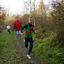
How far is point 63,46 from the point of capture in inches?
275

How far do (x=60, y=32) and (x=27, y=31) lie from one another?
1935mm

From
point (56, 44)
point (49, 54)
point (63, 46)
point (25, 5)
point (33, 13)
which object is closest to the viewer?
point (49, 54)

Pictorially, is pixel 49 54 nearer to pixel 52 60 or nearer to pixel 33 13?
pixel 52 60

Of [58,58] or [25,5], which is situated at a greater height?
[25,5]

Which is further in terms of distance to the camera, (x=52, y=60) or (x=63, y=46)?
(x=63, y=46)

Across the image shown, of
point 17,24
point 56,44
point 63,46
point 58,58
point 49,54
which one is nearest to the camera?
point 58,58

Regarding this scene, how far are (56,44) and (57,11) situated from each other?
2.19m

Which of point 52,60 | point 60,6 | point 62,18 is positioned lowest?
point 52,60

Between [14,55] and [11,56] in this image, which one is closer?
[11,56]

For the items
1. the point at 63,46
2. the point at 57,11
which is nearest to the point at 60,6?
the point at 57,11

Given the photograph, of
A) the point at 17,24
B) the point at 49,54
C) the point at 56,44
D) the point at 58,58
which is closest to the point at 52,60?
the point at 58,58

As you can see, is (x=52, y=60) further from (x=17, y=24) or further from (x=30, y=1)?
(x=30, y=1)

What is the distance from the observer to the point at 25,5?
25328 millimetres

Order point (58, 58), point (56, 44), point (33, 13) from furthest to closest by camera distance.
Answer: point (33, 13) → point (56, 44) → point (58, 58)
